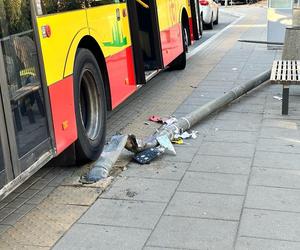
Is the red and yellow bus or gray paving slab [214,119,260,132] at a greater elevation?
the red and yellow bus

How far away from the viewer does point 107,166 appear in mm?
5312

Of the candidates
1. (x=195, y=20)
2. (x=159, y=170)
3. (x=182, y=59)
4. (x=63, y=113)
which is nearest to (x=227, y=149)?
(x=159, y=170)

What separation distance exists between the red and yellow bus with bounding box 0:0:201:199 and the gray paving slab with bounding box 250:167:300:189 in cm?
168

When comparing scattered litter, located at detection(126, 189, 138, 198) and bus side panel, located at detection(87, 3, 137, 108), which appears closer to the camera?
scattered litter, located at detection(126, 189, 138, 198)

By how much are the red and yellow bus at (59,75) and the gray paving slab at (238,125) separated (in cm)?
121

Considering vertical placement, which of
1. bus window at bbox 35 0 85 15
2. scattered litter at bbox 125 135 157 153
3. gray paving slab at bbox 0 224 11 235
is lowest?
gray paving slab at bbox 0 224 11 235

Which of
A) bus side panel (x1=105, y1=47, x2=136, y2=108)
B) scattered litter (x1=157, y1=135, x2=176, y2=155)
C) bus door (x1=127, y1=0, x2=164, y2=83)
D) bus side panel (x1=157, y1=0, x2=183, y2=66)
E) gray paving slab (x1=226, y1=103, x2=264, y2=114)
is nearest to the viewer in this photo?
scattered litter (x1=157, y1=135, x2=176, y2=155)

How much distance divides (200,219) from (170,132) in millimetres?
2154

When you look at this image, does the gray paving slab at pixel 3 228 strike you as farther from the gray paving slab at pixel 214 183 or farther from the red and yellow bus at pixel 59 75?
the gray paving slab at pixel 214 183

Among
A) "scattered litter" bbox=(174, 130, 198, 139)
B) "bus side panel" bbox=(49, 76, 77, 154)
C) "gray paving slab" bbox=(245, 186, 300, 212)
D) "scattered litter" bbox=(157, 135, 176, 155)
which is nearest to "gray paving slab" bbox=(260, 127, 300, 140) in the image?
"scattered litter" bbox=(174, 130, 198, 139)

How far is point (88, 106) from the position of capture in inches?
229

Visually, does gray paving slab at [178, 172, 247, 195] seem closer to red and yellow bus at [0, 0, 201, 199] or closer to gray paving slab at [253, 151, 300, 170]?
gray paving slab at [253, 151, 300, 170]

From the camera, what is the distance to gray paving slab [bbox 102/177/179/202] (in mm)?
4781

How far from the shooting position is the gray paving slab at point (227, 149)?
5875 mm
